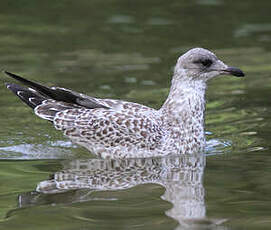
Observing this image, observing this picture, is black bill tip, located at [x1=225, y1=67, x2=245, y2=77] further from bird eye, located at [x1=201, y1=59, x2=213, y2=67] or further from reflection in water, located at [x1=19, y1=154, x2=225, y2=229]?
reflection in water, located at [x1=19, y1=154, x2=225, y2=229]

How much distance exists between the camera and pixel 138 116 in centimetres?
1008

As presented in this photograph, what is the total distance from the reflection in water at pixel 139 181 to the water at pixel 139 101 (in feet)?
0.04

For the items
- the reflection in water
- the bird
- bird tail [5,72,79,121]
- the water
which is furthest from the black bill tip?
bird tail [5,72,79,121]

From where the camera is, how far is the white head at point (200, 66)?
10.3m

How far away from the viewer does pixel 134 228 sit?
22.8 feet

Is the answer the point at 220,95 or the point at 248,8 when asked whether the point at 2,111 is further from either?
the point at 248,8

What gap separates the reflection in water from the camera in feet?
25.1

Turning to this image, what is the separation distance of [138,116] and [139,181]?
4.68 ft

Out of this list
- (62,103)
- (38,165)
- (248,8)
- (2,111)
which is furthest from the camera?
(248,8)

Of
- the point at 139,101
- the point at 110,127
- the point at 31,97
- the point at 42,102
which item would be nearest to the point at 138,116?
the point at 110,127

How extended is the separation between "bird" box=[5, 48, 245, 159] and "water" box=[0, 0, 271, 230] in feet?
0.64

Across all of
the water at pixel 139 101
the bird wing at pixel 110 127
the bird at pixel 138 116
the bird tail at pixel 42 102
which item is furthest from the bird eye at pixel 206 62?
the bird tail at pixel 42 102

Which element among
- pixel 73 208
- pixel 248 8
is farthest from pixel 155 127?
pixel 248 8

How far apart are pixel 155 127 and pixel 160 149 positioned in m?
0.27
